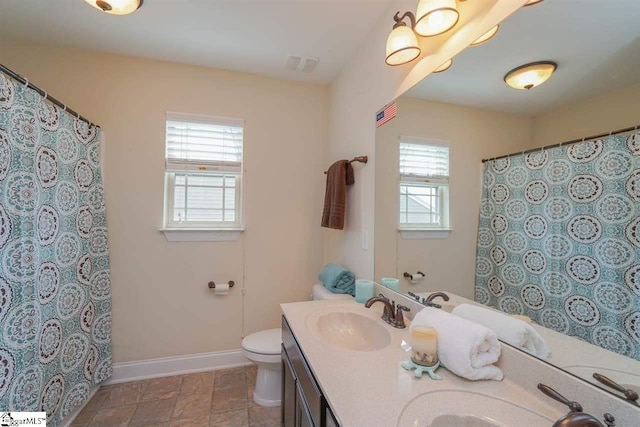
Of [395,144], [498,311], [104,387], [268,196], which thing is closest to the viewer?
[498,311]

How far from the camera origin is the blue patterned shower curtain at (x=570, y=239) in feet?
2.18

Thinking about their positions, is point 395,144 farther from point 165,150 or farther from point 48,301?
point 48,301

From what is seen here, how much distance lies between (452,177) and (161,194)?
2.09m

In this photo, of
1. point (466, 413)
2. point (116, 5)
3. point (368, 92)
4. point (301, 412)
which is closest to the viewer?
point (466, 413)

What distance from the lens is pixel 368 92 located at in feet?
5.94

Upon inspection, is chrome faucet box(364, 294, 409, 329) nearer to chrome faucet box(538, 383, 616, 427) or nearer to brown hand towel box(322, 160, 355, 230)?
chrome faucet box(538, 383, 616, 427)

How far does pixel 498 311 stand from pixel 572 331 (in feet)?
0.75

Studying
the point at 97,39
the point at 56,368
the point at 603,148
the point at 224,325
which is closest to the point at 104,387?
the point at 56,368

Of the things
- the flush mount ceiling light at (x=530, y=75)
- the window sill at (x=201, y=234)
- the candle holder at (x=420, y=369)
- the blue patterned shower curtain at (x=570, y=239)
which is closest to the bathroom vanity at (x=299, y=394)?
the candle holder at (x=420, y=369)

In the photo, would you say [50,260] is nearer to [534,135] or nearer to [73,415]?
[73,415]

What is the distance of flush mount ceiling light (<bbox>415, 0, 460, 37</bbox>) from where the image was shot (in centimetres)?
105

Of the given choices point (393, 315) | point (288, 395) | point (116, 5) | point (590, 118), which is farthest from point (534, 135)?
point (116, 5)

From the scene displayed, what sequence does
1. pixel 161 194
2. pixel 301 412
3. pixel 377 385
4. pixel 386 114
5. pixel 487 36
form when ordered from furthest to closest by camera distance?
pixel 161 194 → pixel 386 114 → pixel 301 412 → pixel 487 36 → pixel 377 385

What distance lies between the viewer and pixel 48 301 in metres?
1.49
